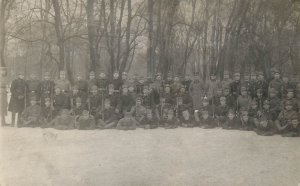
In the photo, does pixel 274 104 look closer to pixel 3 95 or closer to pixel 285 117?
pixel 285 117

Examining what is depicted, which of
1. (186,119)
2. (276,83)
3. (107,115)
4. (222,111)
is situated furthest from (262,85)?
(107,115)

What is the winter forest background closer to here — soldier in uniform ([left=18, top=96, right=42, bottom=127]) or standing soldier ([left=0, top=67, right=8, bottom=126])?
standing soldier ([left=0, top=67, right=8, bottom=126])

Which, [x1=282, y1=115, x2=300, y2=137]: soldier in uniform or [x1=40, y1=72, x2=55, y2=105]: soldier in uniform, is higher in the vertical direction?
[x1=40, y1=72, x2=55, y2=105]: soldier in uniform

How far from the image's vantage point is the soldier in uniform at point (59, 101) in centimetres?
832

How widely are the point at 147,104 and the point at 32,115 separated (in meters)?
2.36

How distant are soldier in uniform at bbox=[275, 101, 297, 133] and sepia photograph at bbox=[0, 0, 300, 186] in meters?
0.03

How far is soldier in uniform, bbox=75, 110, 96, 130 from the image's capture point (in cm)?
790

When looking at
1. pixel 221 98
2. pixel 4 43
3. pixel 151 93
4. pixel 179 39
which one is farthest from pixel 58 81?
pixel 179 39

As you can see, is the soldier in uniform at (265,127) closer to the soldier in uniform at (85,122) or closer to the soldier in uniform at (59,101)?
the soldier in uniform at (85,122)

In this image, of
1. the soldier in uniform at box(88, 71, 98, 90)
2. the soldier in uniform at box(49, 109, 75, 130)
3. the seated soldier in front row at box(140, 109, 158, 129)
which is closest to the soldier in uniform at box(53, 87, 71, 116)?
the soldier in uniform at box(49, 109, 75, 130)

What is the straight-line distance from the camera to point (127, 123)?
8070mm

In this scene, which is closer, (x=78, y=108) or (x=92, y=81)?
(x=78, y=108)

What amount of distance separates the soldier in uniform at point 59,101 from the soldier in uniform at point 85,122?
0.49m

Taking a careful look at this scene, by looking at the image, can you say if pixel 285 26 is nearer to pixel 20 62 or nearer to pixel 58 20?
pixel 58 20
